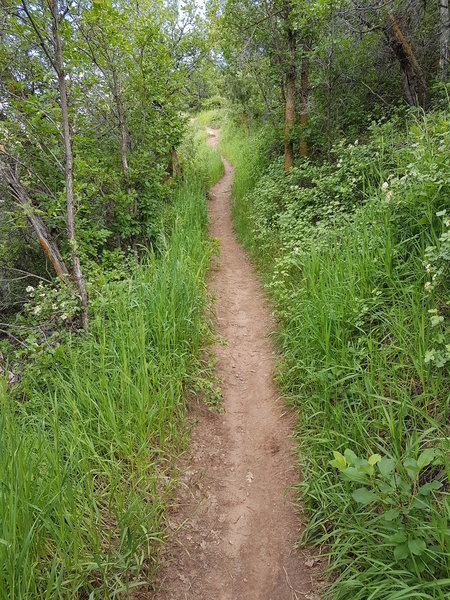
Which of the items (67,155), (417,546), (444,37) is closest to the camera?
(417,546)

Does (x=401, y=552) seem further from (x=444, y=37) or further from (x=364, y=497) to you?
(x=444, y=37)

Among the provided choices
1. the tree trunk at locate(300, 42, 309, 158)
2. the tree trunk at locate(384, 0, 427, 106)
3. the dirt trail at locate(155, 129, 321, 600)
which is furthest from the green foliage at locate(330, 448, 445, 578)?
the tree trunk at locate(300, 42, 309, 158)

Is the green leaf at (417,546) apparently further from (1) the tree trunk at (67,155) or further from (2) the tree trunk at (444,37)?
(2) the tree trunk at (444,37)

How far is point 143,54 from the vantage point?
6.23m

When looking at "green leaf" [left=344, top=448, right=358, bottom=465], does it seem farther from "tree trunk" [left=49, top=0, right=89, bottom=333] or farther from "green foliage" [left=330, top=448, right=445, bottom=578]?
"tree trunk" [left=49, top=0, right=89, bottom=333]

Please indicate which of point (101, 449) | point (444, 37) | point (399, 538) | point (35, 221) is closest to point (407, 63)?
point (444, 37)

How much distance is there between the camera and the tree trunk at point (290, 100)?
6543 mm

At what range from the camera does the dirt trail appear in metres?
2.08

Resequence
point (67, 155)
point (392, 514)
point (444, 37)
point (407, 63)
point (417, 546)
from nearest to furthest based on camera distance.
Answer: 1. point (417, 546)
2. point (392, 514)
3. point (67, 155)
4. point (444, 37)
5. point (407, 63)

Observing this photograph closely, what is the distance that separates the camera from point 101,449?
8.27 ft

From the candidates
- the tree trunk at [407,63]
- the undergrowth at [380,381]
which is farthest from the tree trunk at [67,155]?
Answer: the tree trunk at [407,63]

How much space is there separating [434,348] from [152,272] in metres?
3.33

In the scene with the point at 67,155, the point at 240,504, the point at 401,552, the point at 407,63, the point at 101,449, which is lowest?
the point at 240,504

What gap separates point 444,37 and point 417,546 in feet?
23.7
